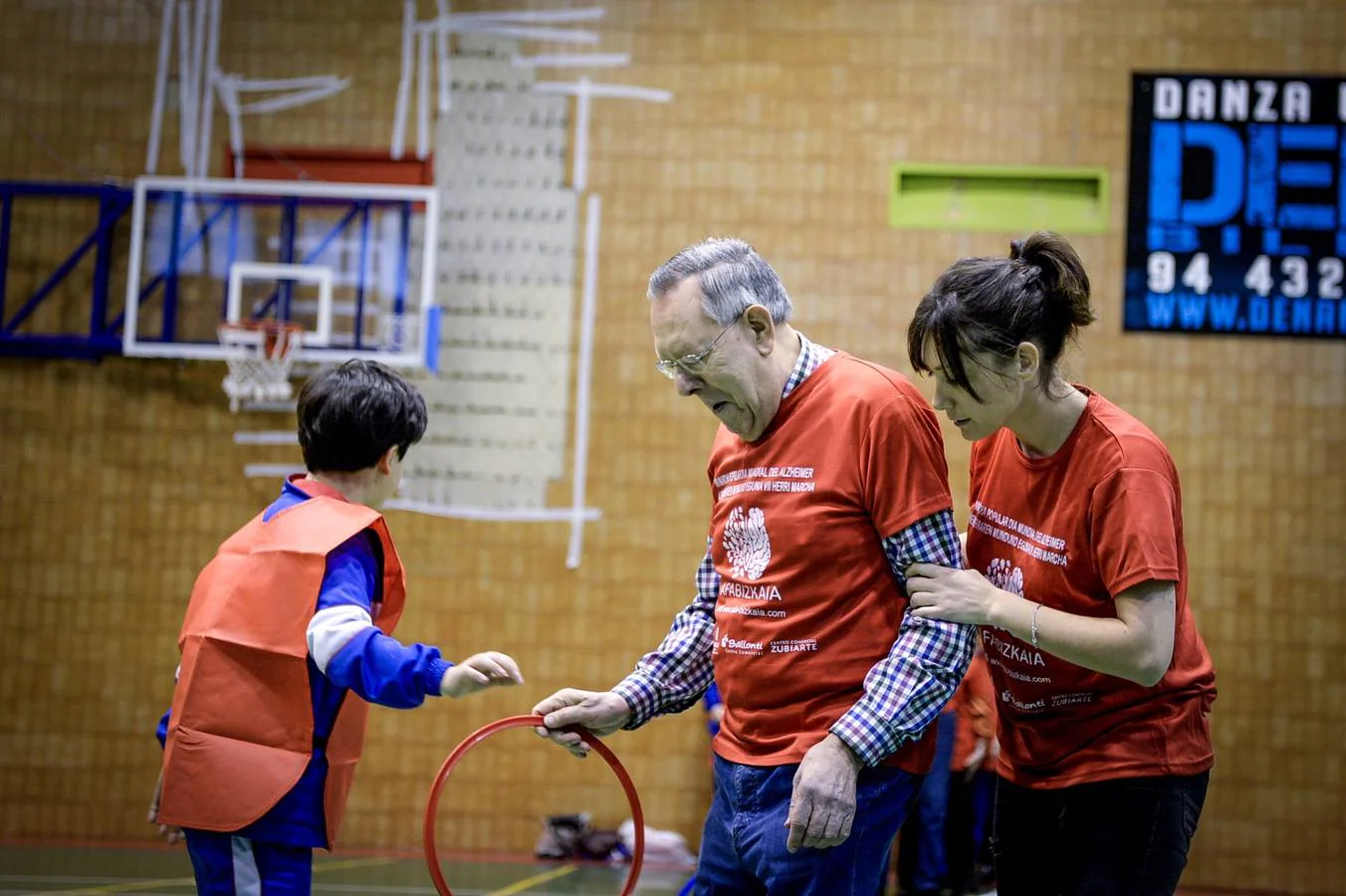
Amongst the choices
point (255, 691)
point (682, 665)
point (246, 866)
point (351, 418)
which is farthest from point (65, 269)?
point (682, 665)

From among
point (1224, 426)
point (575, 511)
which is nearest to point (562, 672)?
point (575, 511)

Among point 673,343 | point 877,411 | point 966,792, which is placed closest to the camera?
point 877,411

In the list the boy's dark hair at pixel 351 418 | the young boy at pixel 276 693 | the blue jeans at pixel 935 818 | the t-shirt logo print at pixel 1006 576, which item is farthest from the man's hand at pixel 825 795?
the blue jeans at pixel 935 818

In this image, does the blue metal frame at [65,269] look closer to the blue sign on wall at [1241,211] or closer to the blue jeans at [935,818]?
the blue jeans at [935,818]

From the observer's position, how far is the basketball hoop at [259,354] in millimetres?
6000

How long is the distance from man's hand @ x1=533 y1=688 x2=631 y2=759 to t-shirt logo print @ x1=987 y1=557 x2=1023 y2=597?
2.18 feet

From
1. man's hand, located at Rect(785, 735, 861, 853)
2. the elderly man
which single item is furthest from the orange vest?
man's hand, located at Rect(785, 735, 861, 853)

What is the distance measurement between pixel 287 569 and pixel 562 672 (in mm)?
4181

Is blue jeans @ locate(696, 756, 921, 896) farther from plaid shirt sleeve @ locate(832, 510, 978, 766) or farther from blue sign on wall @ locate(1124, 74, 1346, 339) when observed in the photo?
blue sign on wall @ locate(1124, 74, 1346, 339)

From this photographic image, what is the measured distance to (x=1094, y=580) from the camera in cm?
205

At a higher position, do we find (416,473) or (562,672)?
(416,473)

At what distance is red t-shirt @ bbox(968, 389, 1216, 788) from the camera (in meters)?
1.97

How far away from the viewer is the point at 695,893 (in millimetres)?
2170

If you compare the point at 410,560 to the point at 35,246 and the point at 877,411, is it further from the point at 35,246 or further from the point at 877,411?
the point at 877,411
